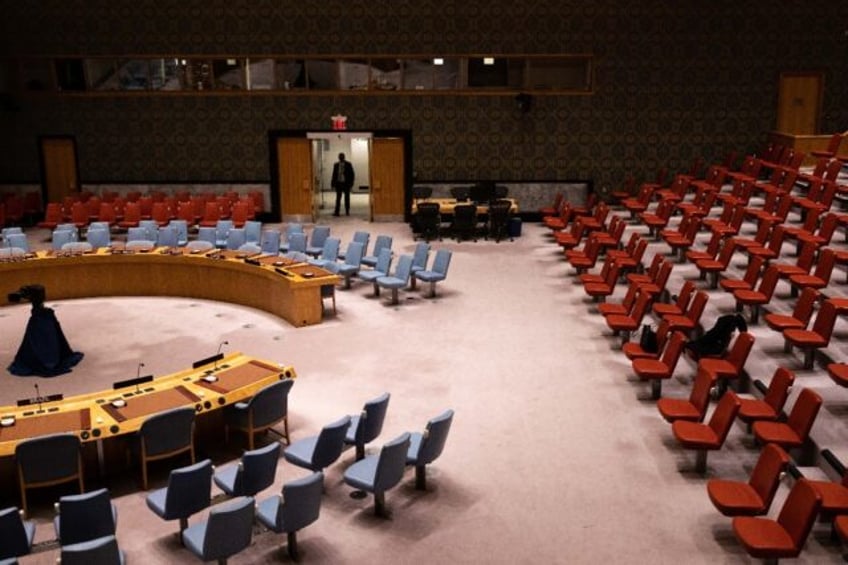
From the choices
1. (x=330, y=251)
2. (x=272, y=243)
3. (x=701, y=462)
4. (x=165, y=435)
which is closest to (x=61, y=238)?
(x=272, y=243)

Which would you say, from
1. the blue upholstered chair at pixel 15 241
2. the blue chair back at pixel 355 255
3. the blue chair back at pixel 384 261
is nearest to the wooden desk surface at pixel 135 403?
the blue chair back at pixel 384 261

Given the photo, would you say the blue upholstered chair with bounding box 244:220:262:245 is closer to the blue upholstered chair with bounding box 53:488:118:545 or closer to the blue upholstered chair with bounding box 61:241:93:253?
the blue upholstered chair with bounding box 61:241:93:253

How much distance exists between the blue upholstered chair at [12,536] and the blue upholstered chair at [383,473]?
266 centimetres

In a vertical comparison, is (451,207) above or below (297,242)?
above

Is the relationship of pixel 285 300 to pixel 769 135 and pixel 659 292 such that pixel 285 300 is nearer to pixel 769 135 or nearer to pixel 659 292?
pixel 659 292

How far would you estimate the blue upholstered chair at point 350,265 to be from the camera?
1473 centimetres

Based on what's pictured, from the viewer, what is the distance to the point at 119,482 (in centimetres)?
826

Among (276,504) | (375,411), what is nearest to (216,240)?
(375,411)

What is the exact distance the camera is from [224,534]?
6.45 meters

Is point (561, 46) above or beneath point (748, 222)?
above

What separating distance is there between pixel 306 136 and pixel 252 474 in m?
14.2

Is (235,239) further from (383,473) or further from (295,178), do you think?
(383,473)

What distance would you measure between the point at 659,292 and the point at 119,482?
7808 mm

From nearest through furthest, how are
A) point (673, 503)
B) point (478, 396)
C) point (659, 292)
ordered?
1. point (673, 503)
2. point (478, 396)
3. point (659, 292)
